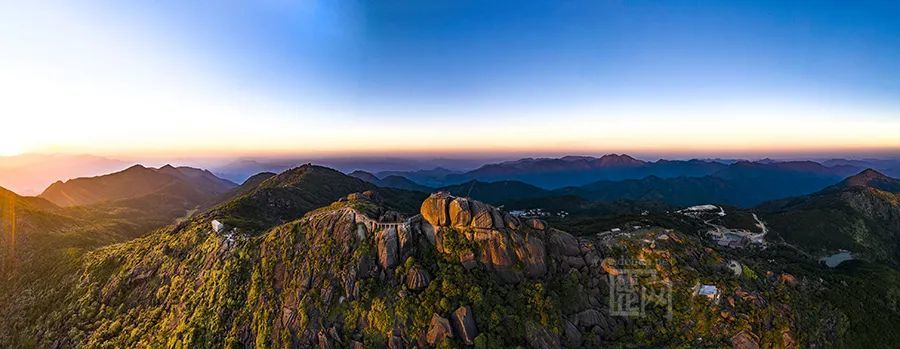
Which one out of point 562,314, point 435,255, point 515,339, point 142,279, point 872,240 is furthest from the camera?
point 872,240

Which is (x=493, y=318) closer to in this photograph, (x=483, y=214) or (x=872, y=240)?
(x=483, y=214)

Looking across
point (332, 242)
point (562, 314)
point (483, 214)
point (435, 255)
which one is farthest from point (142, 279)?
point (562, 314)

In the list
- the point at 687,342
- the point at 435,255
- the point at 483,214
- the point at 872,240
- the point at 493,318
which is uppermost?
the point at 483,214
